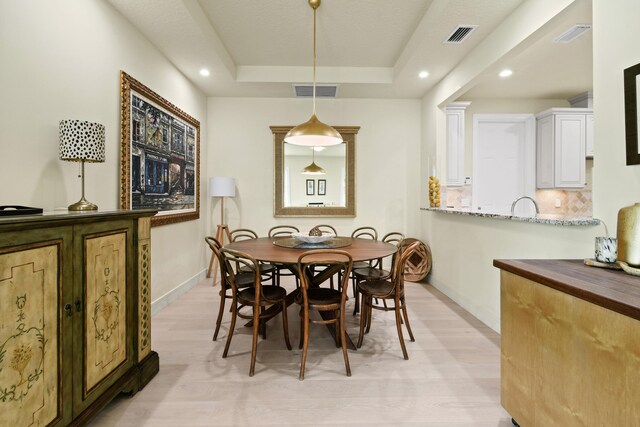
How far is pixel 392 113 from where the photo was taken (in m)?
4.72

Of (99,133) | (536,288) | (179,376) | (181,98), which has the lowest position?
(179,376)

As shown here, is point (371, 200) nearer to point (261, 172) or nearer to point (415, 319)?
point (261, 172)

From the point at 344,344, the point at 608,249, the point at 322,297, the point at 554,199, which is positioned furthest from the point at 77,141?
the point at 554,199

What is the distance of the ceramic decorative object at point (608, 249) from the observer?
1428mm

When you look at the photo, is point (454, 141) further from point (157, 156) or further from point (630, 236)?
point (157, 156)

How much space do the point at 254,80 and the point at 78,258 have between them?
329 centimetres

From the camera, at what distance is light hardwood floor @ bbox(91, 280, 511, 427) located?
1668 millimetres

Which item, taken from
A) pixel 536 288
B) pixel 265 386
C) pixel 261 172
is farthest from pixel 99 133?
pixel 261 172

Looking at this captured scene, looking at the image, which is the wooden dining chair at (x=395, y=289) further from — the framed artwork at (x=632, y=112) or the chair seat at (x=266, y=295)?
the framed artwork at (x=632, y=112)

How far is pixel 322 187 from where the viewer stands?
4711 mm

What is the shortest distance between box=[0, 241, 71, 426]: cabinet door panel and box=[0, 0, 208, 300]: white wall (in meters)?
0.72

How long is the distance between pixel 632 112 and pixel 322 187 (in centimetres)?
353

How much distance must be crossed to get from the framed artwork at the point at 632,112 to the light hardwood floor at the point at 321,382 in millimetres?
1545

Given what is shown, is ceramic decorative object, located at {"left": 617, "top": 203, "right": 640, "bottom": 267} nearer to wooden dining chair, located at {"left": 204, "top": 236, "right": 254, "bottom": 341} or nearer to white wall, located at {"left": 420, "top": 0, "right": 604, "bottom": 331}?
white wall, located at {"left": 420, "top": 0, "right": 604, "bottom": 331}
